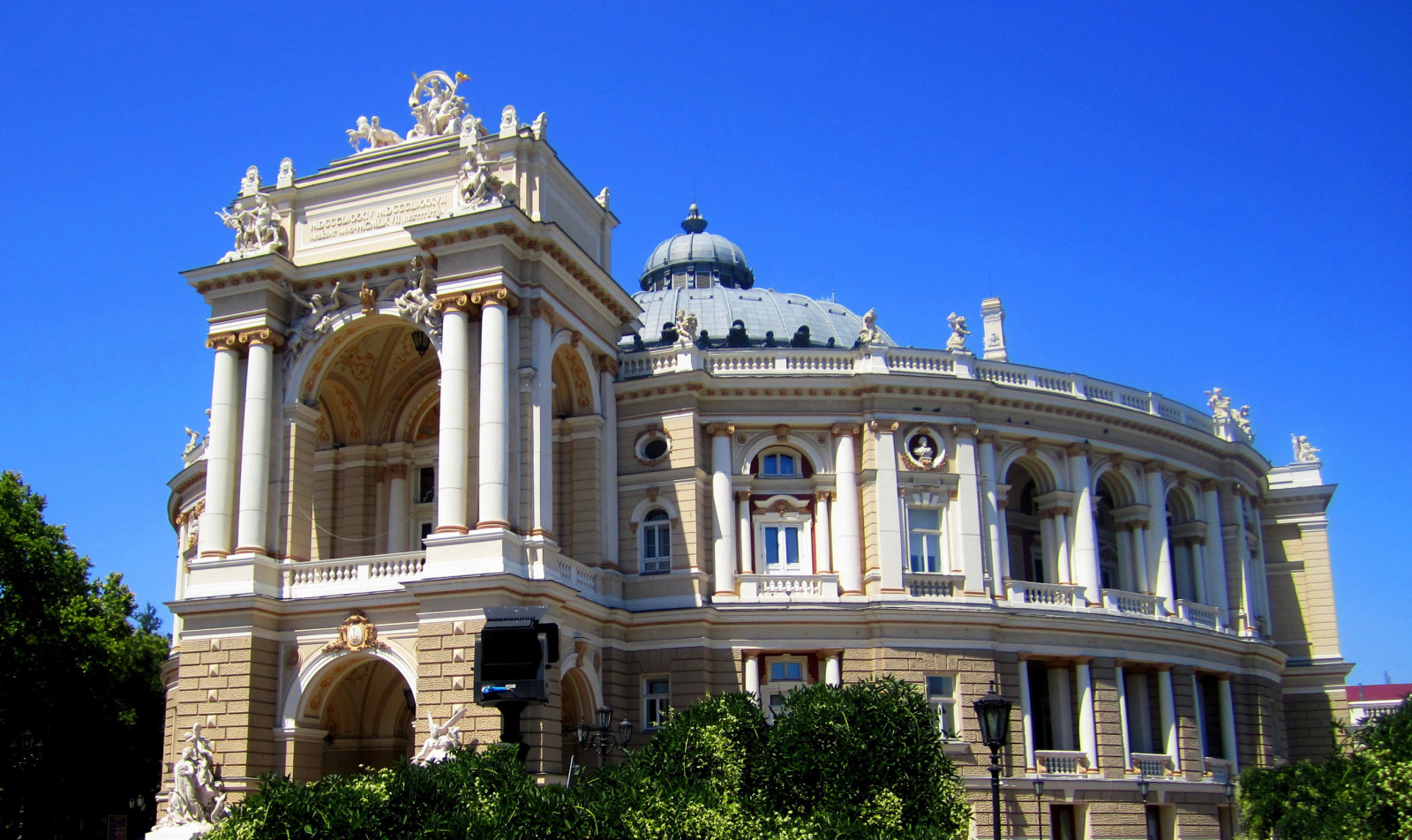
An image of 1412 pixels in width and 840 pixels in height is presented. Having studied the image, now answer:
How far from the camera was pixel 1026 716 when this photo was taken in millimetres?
40312

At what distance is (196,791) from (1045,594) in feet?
79.1

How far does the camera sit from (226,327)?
37844mm

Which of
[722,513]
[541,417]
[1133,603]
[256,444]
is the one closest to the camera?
[541,417]

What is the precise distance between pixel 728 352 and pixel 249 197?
14.3 meters

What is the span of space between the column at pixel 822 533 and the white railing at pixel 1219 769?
44.2ft

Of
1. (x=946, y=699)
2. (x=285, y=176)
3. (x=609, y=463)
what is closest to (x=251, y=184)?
(x=285, y=176)

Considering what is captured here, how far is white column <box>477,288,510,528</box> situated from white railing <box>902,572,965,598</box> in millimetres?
12668

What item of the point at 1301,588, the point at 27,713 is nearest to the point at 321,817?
the point at 27,713

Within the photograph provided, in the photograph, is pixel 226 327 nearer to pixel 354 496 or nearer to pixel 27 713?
pixel 354 496

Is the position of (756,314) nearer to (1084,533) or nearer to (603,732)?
(1084,533)

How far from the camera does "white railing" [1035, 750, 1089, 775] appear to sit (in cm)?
4019

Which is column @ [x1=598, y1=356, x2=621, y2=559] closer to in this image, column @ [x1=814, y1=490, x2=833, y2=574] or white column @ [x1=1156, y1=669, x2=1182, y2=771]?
column @ [x1=814, y1=490, x2=833, y2=574]

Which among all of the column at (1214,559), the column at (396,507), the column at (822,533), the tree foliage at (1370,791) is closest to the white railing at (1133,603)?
the column at (1214,559)

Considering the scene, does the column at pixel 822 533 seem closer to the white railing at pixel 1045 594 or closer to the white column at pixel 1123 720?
the white railing at pixel 1045 594
